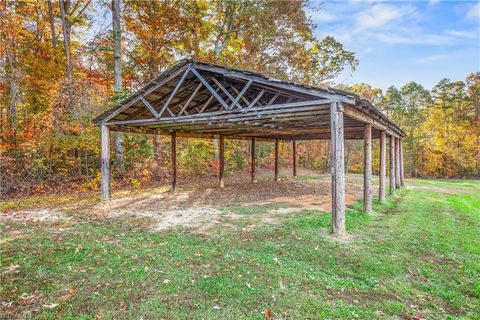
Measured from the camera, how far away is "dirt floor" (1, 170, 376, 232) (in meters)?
7.08

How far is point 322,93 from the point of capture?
6.09 m

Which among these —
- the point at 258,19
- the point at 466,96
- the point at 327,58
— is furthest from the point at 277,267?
the point at 466,96

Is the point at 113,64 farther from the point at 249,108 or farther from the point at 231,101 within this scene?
the point at 249,108

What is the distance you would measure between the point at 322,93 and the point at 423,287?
4157 mm

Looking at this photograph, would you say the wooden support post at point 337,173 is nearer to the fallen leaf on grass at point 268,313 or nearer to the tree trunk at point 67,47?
the fallen leaf on grass at point 268,313

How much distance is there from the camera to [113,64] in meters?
14.4

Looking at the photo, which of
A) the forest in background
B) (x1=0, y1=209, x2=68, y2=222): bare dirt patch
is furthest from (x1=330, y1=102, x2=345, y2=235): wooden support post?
the forest in background

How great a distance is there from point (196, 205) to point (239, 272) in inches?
211

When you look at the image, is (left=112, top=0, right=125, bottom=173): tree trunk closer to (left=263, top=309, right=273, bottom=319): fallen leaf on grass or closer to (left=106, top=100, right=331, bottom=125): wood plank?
(left=106, top=100, right=331, bottom=125): wood plank

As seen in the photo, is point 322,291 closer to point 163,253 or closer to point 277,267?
point 277,267

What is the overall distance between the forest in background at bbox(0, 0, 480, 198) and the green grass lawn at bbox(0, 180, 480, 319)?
656 centimetres

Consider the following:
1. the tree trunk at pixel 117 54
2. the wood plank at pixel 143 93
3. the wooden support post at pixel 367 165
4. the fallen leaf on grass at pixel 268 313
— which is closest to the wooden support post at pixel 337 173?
the wooden support post at pixel 367 165

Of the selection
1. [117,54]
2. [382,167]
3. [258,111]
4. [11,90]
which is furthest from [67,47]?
[382,167]

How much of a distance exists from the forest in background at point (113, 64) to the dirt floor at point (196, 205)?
10.6 feet
